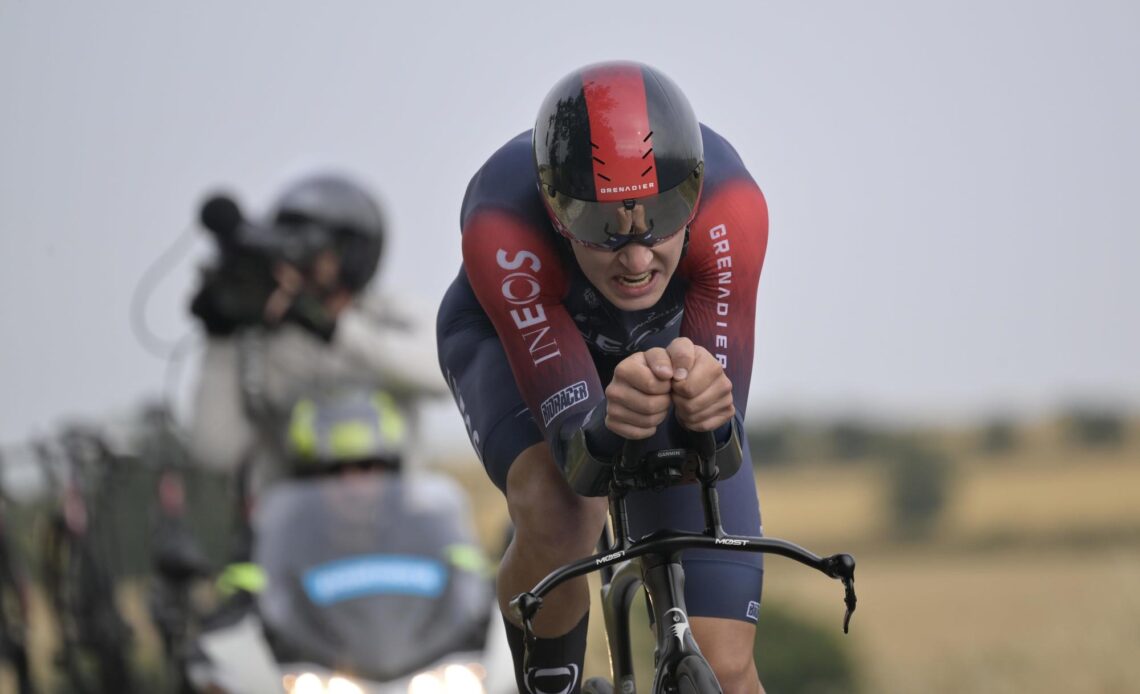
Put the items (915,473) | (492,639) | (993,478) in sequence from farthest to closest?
(993,478)
(915,473)
(492,639)

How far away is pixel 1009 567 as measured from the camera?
115 ft

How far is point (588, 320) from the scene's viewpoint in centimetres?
514

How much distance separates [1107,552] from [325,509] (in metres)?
27.3

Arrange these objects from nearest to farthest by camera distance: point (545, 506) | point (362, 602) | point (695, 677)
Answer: point (695, 677), point (545, 506), point (362, 602)

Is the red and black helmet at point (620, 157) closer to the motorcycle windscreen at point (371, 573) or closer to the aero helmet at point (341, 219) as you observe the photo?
the motorcycle windscreen at point (371, 573)

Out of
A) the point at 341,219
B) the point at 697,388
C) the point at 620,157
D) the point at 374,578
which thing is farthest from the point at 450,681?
the point at 341,219

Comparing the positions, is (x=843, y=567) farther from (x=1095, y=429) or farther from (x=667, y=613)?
(x=1095, y=429)

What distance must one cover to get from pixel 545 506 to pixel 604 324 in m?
0.54

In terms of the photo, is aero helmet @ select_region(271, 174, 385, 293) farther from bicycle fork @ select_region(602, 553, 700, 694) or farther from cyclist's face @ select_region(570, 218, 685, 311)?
cyclist's face @ select_region(570, 218, 685, 311)

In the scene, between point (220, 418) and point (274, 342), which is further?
point (274, 342)

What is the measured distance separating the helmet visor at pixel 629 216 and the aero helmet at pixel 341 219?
7.70m

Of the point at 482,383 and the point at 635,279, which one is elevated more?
the point at 635,279

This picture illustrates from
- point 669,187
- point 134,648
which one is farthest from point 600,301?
point 134,648

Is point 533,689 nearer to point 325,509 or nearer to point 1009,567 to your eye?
point 325,509
